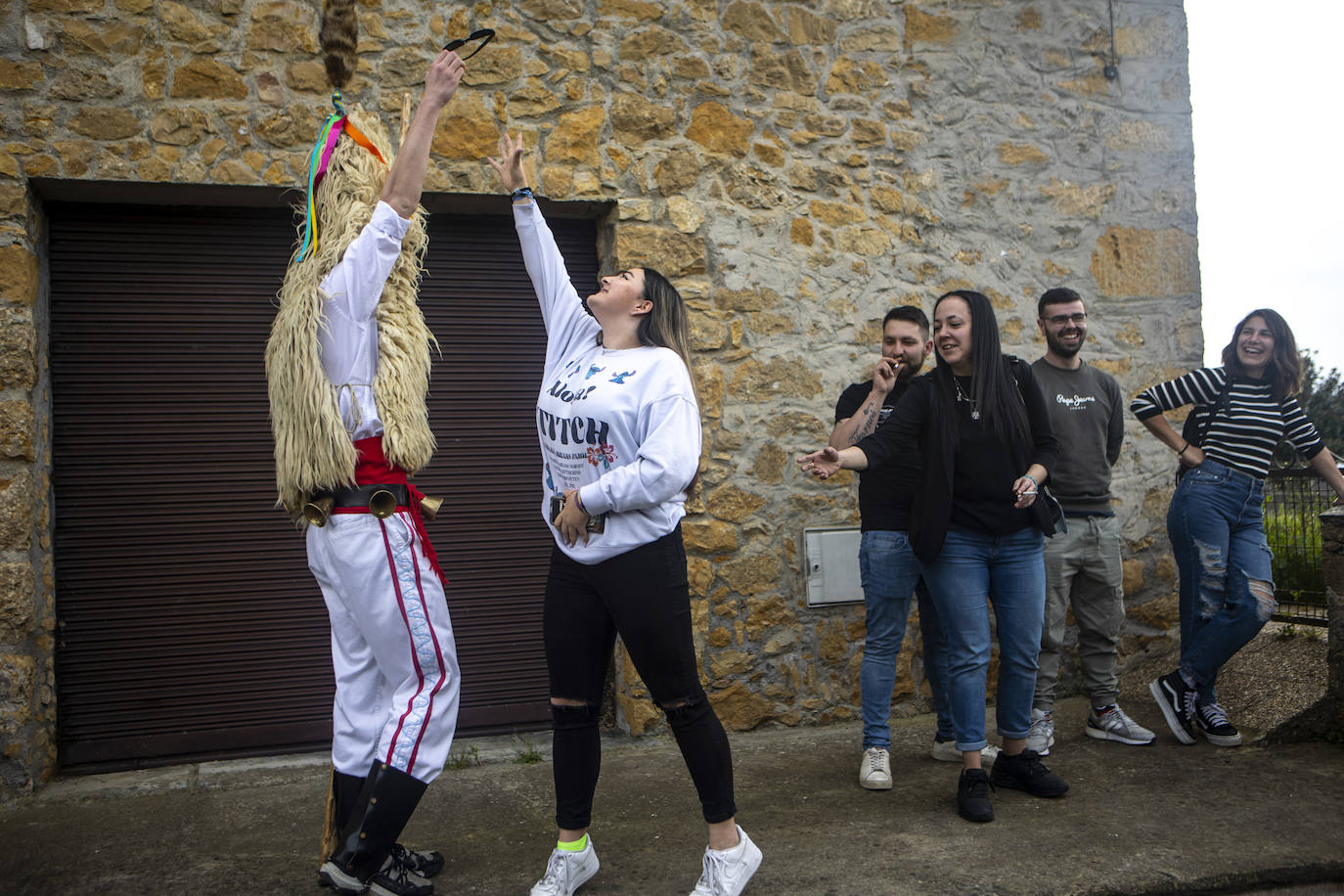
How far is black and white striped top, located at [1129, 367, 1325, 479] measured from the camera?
167 inches

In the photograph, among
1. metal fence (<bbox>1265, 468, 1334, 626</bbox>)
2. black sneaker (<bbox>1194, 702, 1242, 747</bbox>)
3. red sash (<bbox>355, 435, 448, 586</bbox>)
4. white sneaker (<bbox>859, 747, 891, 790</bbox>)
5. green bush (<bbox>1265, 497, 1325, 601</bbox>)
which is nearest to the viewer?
red sash (<bbox>355, 435, 448, 586</bbox>)

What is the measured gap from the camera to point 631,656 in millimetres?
2738

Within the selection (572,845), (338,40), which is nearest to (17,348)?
(338,40)

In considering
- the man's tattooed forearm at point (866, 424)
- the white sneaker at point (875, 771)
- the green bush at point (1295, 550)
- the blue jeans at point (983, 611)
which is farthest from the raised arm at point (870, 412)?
the green bush at point (1295, 550)

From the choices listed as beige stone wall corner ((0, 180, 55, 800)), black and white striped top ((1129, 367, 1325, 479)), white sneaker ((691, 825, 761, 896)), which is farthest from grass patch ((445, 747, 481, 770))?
black and white striped top ((1129, 367, 1325, 479))

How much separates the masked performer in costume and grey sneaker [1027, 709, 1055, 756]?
8.24ft

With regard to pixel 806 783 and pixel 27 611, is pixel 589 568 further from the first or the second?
pixel 27 611

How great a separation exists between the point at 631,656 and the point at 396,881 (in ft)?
3.07

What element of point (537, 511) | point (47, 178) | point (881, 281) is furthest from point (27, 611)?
point (881, 281)

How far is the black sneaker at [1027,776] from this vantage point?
3.64m

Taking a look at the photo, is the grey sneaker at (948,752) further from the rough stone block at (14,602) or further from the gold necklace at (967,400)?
the rough stone block at (14,602)

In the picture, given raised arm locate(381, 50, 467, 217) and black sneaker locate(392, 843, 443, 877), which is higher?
raised arm locate(381, 50, 467, 217)

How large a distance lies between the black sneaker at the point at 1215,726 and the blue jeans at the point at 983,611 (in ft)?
3.71

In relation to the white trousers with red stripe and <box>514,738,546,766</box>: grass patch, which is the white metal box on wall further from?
the white trousers with red stripe
